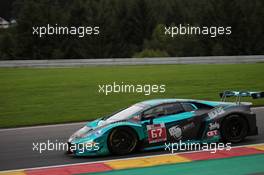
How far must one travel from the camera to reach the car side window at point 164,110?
35.9 ft

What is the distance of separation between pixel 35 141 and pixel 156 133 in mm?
3582

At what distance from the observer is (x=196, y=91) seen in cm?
2255

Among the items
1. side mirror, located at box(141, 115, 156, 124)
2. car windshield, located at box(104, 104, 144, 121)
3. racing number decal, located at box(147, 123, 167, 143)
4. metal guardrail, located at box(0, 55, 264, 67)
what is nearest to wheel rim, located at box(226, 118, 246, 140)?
racing number decal, located at box(147, 123, 167, 143)

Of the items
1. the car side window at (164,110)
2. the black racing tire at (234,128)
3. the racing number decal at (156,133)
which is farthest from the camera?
the black racing tire at (234,128)

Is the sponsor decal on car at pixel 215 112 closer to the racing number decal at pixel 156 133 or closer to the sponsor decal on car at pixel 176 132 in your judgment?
the sponsor decal on car at pixel 176 132

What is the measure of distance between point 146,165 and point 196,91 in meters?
13.1

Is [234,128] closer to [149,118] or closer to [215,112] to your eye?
[215,112]

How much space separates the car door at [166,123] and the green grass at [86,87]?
5.92 meters

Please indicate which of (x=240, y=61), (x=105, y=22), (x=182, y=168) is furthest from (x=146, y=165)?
(x=105, y=22)

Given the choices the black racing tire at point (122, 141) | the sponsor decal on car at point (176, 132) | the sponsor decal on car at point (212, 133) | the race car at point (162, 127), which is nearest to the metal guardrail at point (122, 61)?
the race car at point (162, 127)

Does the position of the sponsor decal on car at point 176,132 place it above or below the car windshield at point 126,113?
below

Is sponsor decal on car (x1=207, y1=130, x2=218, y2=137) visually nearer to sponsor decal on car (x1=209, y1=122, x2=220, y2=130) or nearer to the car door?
sponsor decal on car (x1=209, y1=122, x2=220, y2=130)

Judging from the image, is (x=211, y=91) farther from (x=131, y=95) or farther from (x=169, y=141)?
(x=169, y=141)

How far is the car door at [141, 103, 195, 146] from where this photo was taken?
10.8 metres
